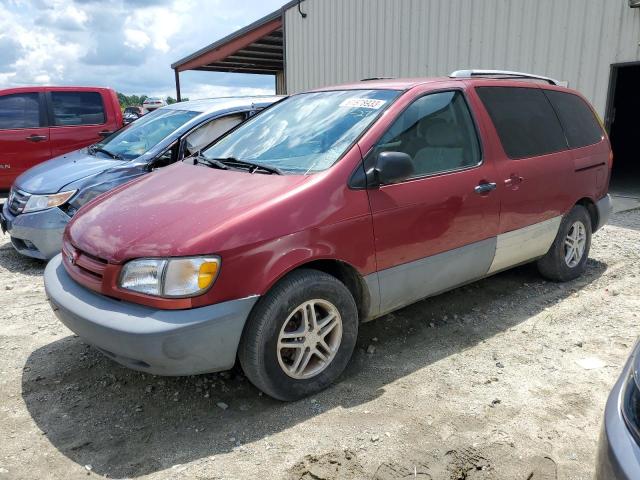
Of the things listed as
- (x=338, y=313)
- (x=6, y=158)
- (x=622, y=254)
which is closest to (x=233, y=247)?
(x=338, y=313)

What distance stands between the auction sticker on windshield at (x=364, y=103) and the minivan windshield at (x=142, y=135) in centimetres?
275

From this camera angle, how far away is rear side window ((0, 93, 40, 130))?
25.0ft

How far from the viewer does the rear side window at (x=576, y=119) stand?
4500 mm

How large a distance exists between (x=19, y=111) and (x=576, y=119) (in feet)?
23.8

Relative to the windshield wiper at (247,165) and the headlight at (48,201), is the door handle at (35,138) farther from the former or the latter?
the windshield wiper at (247,165)

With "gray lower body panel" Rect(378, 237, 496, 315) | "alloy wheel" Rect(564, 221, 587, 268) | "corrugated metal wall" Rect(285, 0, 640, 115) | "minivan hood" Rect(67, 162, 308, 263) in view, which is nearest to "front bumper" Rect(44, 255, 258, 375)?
"minivan hood" Rect(67, 162, 308, 263)

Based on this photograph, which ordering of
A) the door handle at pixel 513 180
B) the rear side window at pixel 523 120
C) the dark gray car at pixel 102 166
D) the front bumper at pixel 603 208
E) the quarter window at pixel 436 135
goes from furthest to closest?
1. the dark gray car at pixel 102 166
2. the front bumper at pixel 603 208
3. the rear side window at pixel 523 120
4. the door handle at pixel 513 180
5. the quarter window at pixel 436 135

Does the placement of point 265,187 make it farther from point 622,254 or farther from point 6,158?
point 6,158

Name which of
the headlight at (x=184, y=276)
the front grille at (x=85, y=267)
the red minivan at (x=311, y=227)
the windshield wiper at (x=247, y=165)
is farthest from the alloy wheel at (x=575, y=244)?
the front grille at (x=85, y=267)

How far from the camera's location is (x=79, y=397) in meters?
3.04

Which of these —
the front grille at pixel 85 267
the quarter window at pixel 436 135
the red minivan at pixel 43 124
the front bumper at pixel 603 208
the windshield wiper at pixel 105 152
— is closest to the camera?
the front grille at pixel 85 267

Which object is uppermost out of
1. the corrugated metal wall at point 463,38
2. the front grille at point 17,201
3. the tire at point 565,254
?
the corrugated metal wall at point 463,38

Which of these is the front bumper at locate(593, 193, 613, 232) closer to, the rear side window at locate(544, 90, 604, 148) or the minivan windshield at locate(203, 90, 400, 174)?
the rear side window at locate(544, 90, 604, 148)

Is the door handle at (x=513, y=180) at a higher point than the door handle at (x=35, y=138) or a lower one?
higher
